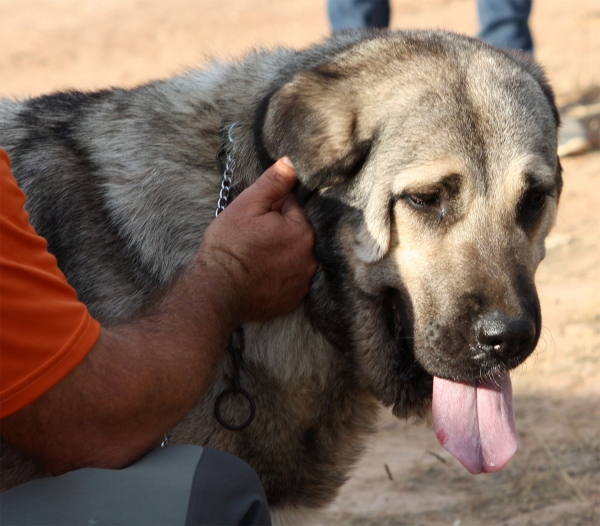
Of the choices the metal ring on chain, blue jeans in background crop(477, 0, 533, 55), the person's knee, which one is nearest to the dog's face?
the metal ring on chain

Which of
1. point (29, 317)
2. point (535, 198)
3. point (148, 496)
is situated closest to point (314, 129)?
point (535, 198)

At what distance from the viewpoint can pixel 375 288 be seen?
2598 millimetres

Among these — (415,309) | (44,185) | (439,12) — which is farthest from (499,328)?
(439,12)

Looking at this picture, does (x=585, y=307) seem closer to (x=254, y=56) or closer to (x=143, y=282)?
(x=254, y=56)

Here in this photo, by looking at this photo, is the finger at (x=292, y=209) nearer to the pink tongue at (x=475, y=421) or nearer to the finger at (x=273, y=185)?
the finger at (x=273, y=185)

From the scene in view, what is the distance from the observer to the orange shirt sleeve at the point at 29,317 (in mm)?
1812

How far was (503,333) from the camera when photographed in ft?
7.77

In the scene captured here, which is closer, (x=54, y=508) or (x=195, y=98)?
(x=54, y=508)

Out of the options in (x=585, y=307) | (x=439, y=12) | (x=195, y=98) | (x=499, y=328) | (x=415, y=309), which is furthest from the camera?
(x=439, y=12)

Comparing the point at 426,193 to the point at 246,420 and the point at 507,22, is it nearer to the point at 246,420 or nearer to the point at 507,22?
the point at 246,420

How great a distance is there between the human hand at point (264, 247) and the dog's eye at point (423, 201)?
35 centimetres

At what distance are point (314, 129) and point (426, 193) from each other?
413 mm

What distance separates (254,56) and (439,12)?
12.1 m

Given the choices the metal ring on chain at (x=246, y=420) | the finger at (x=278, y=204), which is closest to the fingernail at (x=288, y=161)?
the finger at (x=278, y=204)
